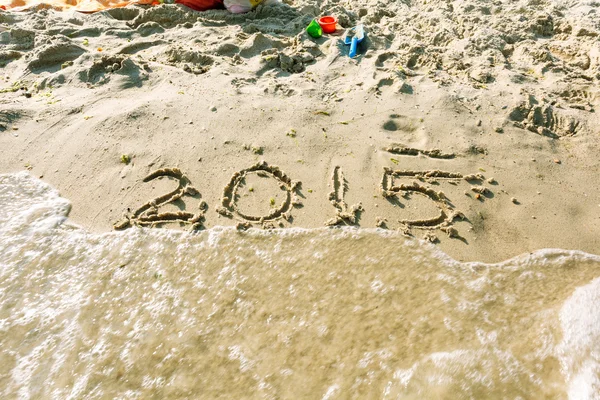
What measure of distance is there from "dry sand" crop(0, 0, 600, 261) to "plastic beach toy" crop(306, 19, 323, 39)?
9 cm

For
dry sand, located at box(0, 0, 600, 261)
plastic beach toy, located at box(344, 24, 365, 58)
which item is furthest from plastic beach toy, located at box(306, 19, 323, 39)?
plastic beach toy, located at box(344, 24, 365, 58)

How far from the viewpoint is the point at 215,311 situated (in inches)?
76.8

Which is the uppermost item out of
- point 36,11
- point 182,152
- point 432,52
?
Result: point 36,11

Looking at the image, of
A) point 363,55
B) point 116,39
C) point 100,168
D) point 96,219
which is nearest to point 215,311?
point 96,219

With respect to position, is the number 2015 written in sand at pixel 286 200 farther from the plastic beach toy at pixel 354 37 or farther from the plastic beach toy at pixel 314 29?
the plastic beach toy at pixel 314 29

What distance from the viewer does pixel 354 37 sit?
402cm

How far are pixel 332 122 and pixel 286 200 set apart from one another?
909 mm

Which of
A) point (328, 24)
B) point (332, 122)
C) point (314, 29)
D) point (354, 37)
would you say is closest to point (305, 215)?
point (332, 122)

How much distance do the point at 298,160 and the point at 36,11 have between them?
14.9 feet

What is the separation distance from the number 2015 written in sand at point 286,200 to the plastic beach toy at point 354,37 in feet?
5.27

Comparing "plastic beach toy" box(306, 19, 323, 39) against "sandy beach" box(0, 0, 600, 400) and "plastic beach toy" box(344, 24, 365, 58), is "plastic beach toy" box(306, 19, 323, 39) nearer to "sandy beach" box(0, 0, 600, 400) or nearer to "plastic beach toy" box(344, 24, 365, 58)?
"sandy beach" box(0, 0, 600, 400)

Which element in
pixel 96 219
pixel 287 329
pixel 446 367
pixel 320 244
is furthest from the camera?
pixel 96 219

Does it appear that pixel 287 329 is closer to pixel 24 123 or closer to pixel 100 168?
pixel 100 168

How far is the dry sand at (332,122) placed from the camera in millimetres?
2465
